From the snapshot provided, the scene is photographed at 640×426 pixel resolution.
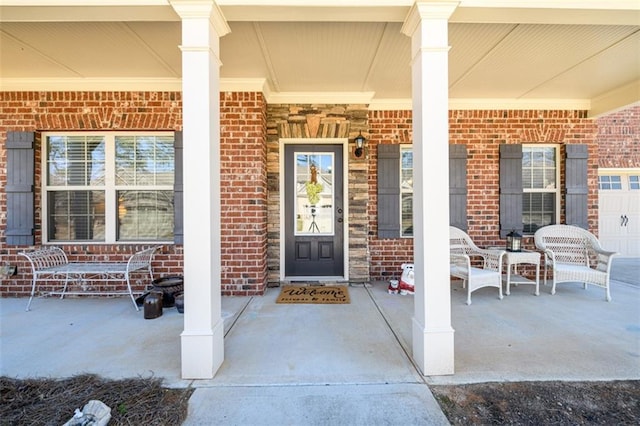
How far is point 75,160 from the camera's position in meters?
3.98

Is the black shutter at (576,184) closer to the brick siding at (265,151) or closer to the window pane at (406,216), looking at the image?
the brick siding at (265,151)

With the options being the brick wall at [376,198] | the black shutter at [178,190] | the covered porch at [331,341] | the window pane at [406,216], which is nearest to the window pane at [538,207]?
the covered porch at [331,341]

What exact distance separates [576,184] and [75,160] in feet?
23.1

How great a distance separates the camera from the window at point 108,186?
3.97m

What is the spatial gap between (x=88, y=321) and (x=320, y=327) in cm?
231

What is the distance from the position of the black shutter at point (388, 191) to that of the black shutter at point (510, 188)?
5.13ft

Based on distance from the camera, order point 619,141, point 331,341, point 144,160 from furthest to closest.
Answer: point 619,141 < point 144,160 < point 331,341

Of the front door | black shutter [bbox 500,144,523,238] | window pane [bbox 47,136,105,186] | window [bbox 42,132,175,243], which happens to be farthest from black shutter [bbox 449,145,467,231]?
window pane [bbox 47,136,105,186]

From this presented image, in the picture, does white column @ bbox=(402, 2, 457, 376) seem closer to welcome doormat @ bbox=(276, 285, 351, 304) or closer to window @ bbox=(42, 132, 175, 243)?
→ welcome doormat @ bbox=(276, 285, 351, 304)

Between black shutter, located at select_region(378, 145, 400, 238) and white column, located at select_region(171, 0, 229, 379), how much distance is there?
2.93 meters

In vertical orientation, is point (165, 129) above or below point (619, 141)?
below

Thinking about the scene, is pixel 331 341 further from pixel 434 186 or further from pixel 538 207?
pixel 538 207

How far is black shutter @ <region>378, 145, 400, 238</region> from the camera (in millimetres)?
4496

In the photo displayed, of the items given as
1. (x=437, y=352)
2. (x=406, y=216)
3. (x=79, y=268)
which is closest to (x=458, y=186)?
(x=406, y=216)
